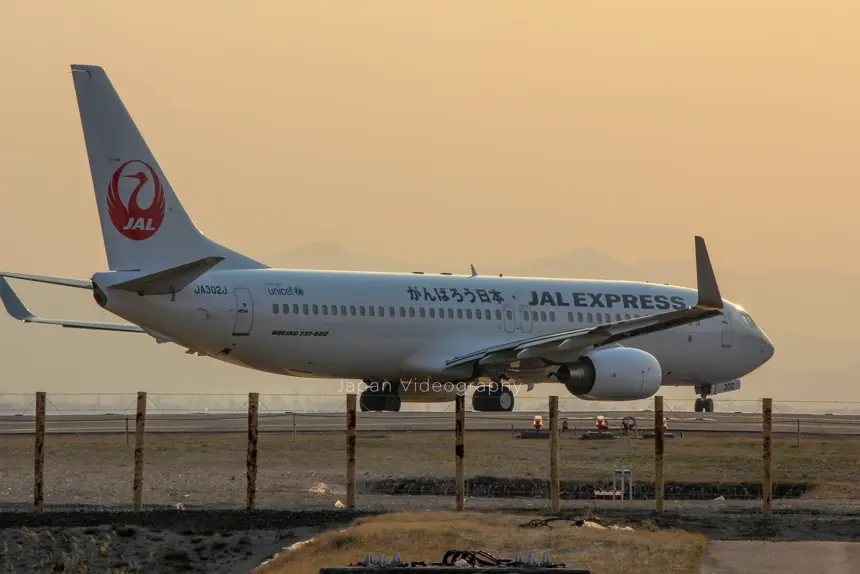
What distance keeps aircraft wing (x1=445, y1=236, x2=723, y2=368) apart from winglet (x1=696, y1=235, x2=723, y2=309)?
4.64ft

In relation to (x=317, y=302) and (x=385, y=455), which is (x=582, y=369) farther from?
(x=385, y=455)

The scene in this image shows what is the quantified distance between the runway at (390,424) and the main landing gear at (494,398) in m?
0.35

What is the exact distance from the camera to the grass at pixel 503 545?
45.8 ft

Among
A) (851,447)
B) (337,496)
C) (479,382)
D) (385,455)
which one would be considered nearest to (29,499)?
(337,496)

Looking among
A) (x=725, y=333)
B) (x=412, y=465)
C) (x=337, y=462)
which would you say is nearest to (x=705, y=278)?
(x=412, y=465)

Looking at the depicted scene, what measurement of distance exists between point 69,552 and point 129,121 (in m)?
19.7

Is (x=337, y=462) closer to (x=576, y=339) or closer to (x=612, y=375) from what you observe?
(x=576, y=339)

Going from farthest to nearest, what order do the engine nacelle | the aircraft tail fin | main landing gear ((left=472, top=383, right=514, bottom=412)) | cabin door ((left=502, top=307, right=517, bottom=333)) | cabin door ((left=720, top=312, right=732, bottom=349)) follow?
1. cabin door ((left=720, top=312, right=732, bottom=349))
2. main landing gear ((left=472, top=383, right=514, bottom=412))
3. cabin door ((left=502, top=307, right=517, bottom=333))
4. the engine nacelle
5. the aircraft tail fin

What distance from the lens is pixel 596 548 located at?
1482 cm

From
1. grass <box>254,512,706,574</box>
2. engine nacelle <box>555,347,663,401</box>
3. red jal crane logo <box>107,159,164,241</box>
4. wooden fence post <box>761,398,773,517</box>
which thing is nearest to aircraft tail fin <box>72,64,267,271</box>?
red jal crane logo <box>107,159,164,241</box>

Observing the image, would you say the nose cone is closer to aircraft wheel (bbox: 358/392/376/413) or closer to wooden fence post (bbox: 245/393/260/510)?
aircraft wheel (bbox: 358/392/376/413)

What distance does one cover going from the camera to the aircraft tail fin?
33.8 metres

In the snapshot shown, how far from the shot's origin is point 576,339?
123ft

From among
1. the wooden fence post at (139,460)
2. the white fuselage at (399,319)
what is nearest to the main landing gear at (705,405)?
the white fuselage at (399,319)
